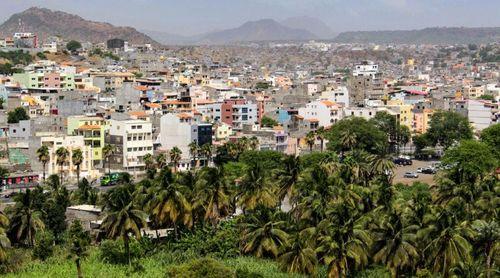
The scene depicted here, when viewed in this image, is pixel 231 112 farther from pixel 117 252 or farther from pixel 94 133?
pixel 117 252

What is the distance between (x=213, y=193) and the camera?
120ft

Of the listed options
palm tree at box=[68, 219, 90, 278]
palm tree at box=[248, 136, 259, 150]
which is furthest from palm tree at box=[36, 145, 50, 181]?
palm tree at box=[68, 219, 90, 278]

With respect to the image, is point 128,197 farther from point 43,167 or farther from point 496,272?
point 43,167

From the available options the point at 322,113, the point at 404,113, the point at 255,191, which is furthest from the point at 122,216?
the point at 404,113

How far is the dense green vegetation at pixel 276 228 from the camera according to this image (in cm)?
2828

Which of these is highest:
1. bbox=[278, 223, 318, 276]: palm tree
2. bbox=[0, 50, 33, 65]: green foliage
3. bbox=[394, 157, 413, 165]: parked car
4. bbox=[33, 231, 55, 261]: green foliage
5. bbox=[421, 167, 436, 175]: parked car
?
bbox=[0, 50, 33, 65]: green foliage

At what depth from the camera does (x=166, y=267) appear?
33.5 m

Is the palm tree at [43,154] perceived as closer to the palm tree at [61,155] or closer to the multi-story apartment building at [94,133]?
the palm tree at [61,155]

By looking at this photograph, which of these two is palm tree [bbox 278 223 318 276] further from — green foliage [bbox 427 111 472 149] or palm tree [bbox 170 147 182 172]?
green foliage [bbox 427 111 472 149]

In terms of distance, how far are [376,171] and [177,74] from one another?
71201mm

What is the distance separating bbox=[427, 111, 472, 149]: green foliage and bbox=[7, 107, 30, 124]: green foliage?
114 ft

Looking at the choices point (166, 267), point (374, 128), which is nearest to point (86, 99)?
point (374, 128)

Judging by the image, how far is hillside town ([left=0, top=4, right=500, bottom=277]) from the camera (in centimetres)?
2958

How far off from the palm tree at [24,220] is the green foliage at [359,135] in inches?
1310
